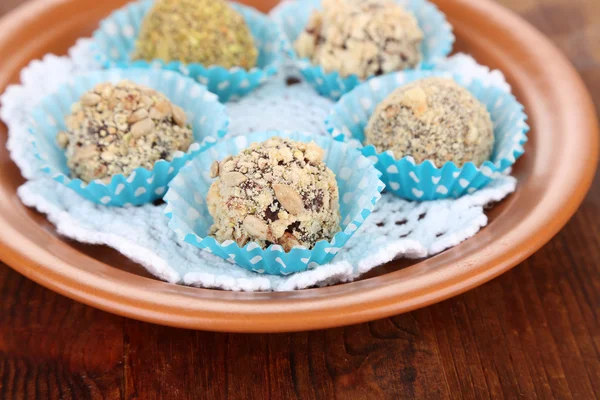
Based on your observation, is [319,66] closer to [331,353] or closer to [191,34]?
[191,34]

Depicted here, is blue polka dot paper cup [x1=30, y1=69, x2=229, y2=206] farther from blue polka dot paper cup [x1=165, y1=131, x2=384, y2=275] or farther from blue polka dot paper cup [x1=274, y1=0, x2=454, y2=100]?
blue polka dot paper cup [x1=274, y1=0, x2=454, y2=100]

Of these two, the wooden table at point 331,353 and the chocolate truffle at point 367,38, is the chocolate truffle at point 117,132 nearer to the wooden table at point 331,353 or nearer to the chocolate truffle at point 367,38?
the wooden table at point 331,353

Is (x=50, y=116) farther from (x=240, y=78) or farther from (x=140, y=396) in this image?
(x=140, y=396)

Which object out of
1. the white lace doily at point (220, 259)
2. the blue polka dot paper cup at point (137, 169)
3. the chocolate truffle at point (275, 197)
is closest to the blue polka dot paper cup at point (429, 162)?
the white lace doily at point (220, 259)

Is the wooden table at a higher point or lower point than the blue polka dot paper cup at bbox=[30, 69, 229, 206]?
lower

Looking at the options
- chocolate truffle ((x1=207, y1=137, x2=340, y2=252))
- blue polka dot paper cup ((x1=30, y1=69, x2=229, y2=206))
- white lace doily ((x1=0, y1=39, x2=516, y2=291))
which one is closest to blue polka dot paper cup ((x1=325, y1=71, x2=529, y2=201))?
white lace doily ((x1=0, y1=39, x2=516, y2=291))
